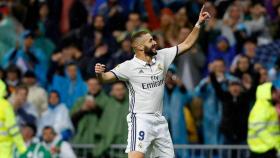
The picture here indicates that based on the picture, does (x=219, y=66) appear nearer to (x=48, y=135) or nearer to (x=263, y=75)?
(x=263, y=75)

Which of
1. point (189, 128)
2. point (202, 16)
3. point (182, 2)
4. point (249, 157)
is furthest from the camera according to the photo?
point (182, 2)

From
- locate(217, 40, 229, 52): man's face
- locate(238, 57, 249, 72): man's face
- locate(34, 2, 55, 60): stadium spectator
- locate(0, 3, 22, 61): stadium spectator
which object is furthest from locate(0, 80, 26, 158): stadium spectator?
locate(0, 3, 22, 61): stadium spectator

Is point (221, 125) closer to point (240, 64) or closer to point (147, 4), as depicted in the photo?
point (240, 64)

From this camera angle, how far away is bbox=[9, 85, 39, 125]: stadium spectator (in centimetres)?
2367

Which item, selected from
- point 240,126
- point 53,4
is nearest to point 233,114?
point 240,126

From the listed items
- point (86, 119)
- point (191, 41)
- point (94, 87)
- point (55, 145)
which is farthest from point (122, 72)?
point (86, 119)

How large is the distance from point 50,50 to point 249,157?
6.28m

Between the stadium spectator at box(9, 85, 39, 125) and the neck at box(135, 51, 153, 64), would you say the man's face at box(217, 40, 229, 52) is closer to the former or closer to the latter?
the stadium spectator at box(9, 85, 39, 125)

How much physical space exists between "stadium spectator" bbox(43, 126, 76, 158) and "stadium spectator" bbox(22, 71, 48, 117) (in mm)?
1468

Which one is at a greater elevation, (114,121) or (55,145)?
(114,121)

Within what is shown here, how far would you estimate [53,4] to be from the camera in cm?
2720

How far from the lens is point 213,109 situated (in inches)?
893

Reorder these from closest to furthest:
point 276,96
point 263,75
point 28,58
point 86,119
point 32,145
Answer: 1. point 276,96
2. point 263,75
3. point 32,145
4. point 86,119
5. point 28,58

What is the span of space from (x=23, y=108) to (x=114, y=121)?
210 centimetres
